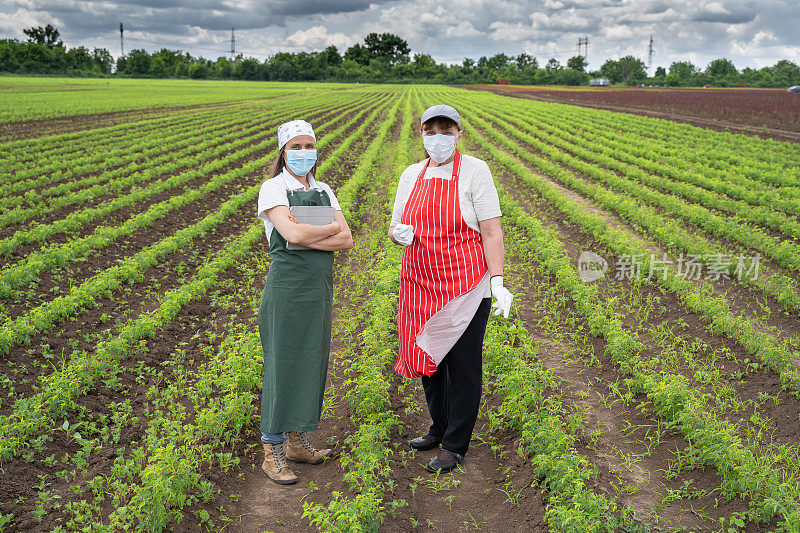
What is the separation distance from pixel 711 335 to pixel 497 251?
158 inches

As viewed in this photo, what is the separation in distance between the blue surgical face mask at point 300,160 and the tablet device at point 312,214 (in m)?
0.22

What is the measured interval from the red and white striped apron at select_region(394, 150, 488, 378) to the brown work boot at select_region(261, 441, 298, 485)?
105cm

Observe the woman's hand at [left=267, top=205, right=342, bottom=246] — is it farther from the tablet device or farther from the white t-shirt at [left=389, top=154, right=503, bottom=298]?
the white t-shirt at [left=389, top=154, right=503, bottom=298]

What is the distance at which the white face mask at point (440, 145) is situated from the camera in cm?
362

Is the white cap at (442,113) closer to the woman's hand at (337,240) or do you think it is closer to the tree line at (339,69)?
the woman's hand at (337,240)

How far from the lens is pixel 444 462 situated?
400 centimetres

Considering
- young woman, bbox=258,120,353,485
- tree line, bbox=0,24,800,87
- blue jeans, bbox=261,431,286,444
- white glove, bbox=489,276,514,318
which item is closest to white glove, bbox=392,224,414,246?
young woman, bbox=258,120,353,485

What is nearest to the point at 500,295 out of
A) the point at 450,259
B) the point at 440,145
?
the point at 450,259

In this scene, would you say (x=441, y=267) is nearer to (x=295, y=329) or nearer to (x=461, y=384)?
(x=461, y=384)

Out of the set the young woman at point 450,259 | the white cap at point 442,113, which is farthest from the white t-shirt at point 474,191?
the white cap at point 442,113

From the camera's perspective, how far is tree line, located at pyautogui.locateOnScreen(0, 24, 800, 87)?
8850 cm

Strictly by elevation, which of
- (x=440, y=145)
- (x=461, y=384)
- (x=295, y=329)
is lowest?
(x=461, y=384)

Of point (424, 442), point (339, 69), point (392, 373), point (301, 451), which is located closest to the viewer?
point (301, 451)

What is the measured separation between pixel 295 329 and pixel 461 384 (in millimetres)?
1077
